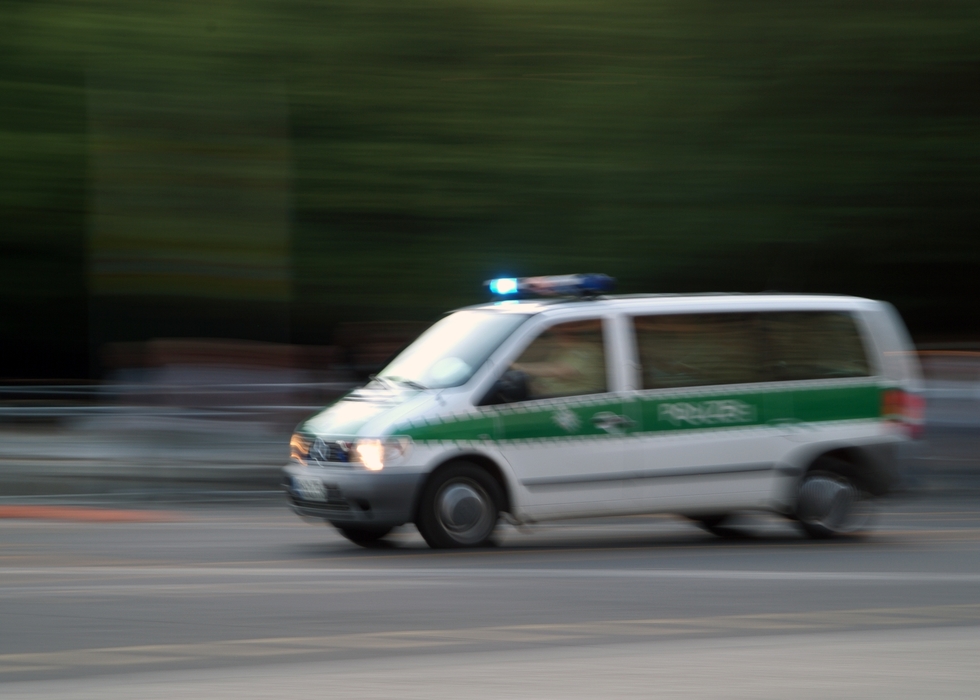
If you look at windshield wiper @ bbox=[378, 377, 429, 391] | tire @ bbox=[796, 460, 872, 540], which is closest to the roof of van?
windshield wiper @ bbox=[378, 377, 429, 391]

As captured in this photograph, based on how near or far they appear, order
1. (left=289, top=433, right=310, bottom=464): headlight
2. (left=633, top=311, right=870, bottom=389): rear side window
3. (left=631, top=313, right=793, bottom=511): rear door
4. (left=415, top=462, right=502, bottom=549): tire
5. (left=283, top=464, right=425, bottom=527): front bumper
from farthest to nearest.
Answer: (left=633, top=311, right=870, bottom=389): rear side window, (left=631, top=313, right=793, bottom=511): rear door, (left=289, top=433, right=310, bottom=464): headlight, (left=415, top=462, right=502, bottom=549): tire, (left=283, top=464, right=425, bottom=527): front bumper

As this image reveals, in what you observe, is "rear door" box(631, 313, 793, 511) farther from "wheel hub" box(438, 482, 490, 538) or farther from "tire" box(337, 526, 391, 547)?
"tire" box(337, 526, 391, 547)

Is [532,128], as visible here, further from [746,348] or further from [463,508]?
[463,508]

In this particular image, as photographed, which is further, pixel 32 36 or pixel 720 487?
pixel 32 36

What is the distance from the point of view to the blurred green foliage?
66.9 ft

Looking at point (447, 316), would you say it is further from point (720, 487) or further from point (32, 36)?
point (32, 36)

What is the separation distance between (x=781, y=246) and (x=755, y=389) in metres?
12.1

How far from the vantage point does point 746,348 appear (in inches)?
408

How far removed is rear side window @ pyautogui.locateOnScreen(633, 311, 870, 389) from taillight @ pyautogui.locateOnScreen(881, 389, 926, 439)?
0.83 ft

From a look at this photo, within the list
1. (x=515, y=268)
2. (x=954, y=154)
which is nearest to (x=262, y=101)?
(x=515, y=268)

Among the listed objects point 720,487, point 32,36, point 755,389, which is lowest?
point 720,487

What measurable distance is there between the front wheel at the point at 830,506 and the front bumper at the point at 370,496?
9.46 feet

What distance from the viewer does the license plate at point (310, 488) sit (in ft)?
31.6

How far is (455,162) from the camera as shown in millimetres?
20625
